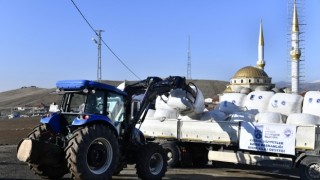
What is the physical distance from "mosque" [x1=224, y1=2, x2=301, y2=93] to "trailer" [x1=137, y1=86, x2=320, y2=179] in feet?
177

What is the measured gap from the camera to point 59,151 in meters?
10.0

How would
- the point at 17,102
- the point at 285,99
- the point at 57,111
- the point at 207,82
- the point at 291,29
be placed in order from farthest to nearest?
1. the point at 207,82
2. the point at 17,102
3. the point at 291,29
4. the point at 285,99
5. the point at 57,111

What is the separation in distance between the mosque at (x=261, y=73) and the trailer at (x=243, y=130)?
2127 inches

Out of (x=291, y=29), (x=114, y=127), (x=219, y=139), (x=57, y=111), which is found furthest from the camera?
(x=291, y=29)

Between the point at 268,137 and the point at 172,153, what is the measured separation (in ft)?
11.6

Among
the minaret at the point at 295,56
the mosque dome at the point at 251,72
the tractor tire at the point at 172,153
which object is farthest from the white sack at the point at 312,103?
the mosque dome at the point at 251,72

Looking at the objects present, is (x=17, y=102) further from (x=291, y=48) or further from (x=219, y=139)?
(x=219, y=139)

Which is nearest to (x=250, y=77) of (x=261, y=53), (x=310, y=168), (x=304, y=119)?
(x=261, y=53)

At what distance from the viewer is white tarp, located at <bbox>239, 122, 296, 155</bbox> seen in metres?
12.8

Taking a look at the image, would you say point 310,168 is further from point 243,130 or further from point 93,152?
point 93,152

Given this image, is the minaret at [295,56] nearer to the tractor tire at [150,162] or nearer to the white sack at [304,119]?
the white sack at [304,119]

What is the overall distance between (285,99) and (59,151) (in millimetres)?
8433

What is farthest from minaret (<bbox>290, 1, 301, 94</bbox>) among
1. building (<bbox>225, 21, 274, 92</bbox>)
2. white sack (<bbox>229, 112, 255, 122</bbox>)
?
white sack (<bbox>229, 112, 255, 122</bbox>)

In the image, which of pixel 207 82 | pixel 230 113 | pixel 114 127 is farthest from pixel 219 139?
pixel 207 82
